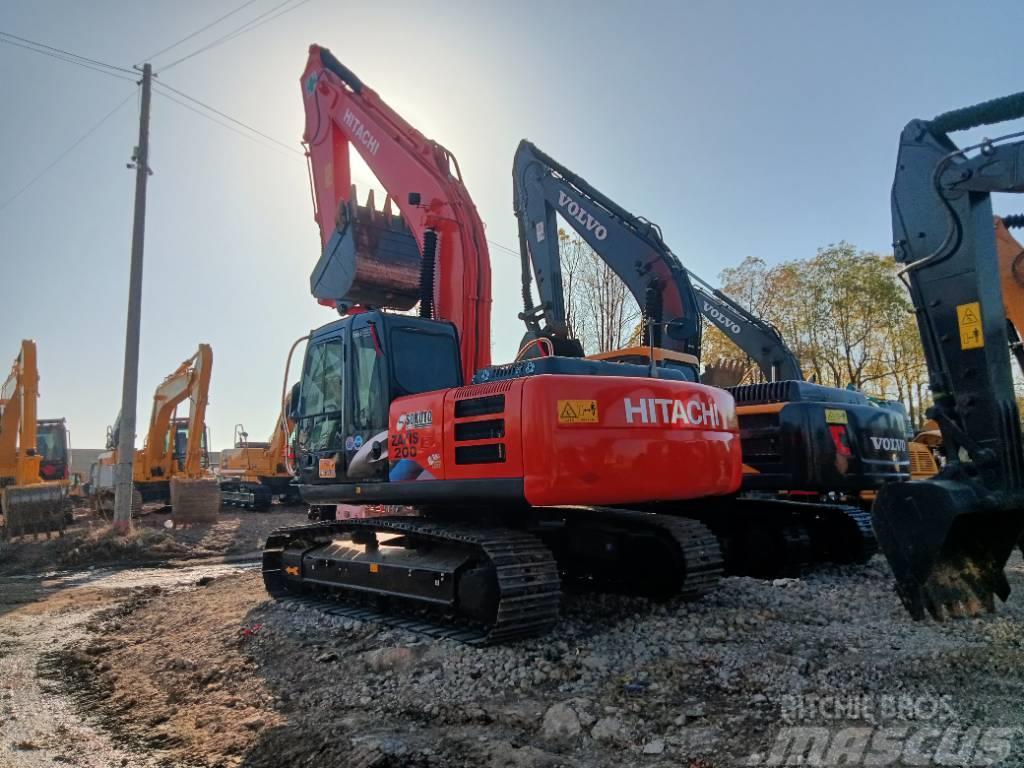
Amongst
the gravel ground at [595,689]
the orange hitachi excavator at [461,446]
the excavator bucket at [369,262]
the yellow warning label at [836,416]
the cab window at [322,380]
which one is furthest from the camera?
the yellow warning label at [836,416]

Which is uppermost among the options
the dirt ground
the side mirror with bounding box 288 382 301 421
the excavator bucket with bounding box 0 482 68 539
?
the side mirror with bounding box 288 382 301 421

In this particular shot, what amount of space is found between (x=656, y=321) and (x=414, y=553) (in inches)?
195

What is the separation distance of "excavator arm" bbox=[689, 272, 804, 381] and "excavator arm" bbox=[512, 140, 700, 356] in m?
1.93

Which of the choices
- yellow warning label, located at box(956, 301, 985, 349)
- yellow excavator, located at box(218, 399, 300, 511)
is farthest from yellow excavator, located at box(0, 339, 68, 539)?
yellow warning label, located at box(956, 301, 985, 349)

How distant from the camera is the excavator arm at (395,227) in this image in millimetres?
6996

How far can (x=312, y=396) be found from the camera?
6.66 metres

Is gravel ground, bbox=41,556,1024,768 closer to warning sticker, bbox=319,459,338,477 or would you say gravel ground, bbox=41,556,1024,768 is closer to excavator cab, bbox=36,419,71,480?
warning sticker, bbox=319,459,338,477

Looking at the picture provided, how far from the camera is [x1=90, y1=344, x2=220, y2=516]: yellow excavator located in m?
15.2

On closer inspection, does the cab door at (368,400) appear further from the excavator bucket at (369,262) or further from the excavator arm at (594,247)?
the excavator arm at (594,247)

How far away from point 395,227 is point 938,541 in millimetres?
5385

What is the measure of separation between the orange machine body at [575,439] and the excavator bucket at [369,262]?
224 cm

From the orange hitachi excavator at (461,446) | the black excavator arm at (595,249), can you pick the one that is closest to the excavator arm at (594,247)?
the black excavator arm at (595,249)

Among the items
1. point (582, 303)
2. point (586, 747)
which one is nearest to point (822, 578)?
point (586, 747)

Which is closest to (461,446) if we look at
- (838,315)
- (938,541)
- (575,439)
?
(575,439)
